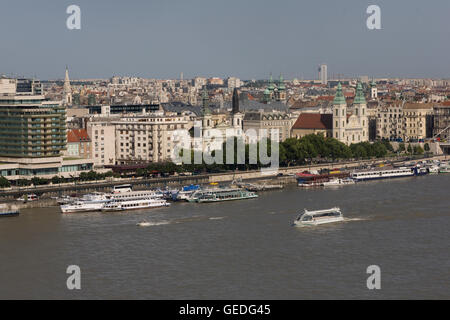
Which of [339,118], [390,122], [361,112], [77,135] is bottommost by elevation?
[77,135]

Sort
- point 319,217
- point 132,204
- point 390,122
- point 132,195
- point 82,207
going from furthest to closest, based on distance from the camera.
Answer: point 390,122
point 132,195
point 132,204
point 82,207
point 319,217

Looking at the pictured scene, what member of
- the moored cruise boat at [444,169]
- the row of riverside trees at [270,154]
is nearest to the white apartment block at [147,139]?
the row of riverside trees at [270,154]

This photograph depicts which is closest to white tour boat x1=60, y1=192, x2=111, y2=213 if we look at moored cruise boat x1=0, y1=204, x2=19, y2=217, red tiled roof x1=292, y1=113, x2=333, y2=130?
moored cruise boat x1=0, y1=204, x2=19, y2=217

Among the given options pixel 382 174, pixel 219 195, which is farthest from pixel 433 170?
pixel 219 195

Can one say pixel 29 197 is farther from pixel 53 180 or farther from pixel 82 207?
pixel 82 207

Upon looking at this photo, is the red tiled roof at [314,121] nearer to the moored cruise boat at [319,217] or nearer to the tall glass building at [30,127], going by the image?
the tall glass building at [30,127]
